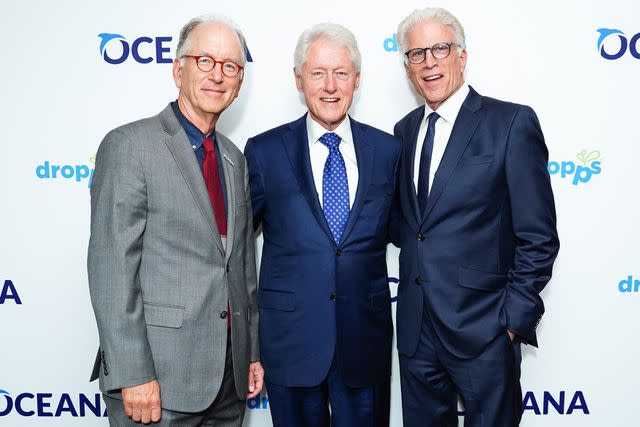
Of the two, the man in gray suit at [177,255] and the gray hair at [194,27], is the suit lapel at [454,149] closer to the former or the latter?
the man in gray suit at [177,255]

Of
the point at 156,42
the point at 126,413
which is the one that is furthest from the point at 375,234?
the point at 156,42

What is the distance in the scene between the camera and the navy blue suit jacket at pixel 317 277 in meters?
1.69

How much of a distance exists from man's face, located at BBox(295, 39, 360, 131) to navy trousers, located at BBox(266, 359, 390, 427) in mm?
858

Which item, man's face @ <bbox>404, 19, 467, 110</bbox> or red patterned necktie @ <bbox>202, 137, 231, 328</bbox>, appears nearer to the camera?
red patterned necktie @ <bbox>202, 137, 231, 328</bbox>

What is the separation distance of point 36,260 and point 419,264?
1.66 meters

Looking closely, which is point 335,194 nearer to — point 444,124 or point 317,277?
point 317,277

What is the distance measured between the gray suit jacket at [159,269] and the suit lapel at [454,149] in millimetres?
646

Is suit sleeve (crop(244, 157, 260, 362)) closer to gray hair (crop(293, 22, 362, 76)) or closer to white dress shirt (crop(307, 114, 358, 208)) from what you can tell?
white dress shirt (crop(307, 114, 358, 208))

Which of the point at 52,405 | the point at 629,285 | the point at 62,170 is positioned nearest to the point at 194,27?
the point at 62,170

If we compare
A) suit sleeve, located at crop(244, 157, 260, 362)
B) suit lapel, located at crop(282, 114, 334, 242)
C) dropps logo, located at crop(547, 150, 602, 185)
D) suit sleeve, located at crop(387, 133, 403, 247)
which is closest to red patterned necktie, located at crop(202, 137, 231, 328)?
suit sleeve, located at crop(244, 157, 260, 362)

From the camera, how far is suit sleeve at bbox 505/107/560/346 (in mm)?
1642

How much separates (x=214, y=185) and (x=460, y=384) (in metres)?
1.02

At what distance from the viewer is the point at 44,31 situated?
87.2 inches

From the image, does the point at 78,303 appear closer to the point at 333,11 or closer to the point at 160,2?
the point at 160,2
